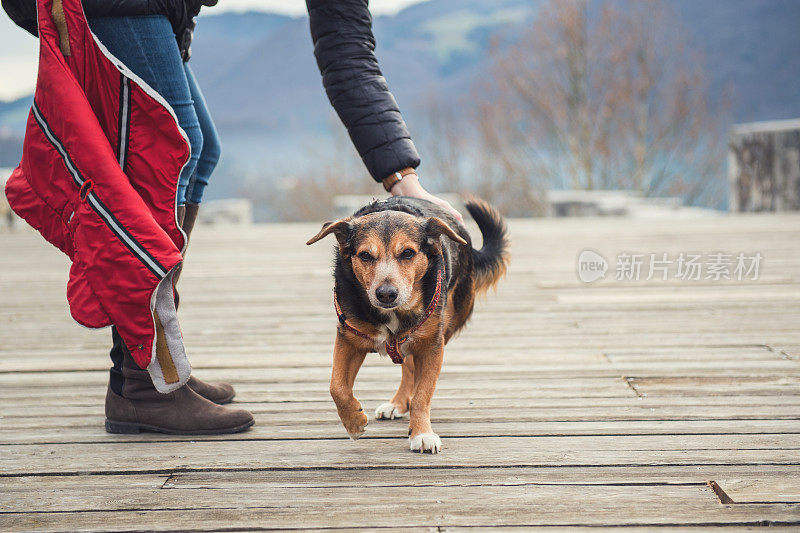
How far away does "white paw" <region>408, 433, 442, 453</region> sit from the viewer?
216 cm

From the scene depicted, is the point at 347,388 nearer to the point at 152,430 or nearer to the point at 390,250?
the point at 390,250

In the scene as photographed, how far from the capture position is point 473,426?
2373 mm

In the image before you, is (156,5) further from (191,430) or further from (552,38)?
(552,38)

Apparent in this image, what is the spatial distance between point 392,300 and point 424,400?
354 millimetres

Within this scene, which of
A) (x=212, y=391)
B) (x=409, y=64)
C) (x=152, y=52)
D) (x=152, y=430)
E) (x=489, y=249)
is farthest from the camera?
(x=409, y=64)

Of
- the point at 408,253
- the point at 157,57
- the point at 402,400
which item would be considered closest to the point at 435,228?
the point at 408,253

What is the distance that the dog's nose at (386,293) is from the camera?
2145 mm

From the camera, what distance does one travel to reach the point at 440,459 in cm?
212

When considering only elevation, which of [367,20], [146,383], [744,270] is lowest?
[744,270]

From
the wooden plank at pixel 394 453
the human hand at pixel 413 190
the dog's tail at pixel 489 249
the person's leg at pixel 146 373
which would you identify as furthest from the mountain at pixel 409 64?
the wooden plank at pixel 394 453

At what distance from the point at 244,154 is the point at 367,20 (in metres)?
28.9

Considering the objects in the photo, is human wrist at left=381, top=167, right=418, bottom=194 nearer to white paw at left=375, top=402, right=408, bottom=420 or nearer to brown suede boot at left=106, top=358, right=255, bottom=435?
white paw at left=375, top=402, right=408, bottom=420

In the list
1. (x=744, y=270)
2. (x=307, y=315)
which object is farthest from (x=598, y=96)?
(x=307, y=315)

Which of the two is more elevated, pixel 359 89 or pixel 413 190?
pixel 359 89
